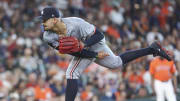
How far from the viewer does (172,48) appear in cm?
1238

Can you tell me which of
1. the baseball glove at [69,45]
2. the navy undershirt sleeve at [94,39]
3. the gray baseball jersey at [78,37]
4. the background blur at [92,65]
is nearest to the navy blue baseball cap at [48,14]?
the gray baseball jersey at [78,37]

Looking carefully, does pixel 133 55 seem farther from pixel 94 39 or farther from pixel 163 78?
pixel 163 78

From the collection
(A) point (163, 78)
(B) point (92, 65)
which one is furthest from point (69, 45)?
(B) point (92, 65)

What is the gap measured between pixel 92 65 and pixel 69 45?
5.53 m

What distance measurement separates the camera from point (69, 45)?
5.55 m

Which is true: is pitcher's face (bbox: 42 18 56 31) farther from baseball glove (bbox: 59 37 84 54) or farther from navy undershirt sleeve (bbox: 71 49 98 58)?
navy undershirt sleeve (bbox: 71 49 98 58)

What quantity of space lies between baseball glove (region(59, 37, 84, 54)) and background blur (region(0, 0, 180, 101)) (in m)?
2.83

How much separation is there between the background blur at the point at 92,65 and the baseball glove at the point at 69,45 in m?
2.83

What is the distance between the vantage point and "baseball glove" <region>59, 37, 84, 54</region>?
5551 mm

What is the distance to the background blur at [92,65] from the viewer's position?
394 inches

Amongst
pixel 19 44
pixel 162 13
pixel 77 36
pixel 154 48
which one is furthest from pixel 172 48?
pixel 77 36

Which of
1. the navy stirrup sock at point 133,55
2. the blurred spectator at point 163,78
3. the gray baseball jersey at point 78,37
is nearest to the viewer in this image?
the gray baseball jersey at point 78,37

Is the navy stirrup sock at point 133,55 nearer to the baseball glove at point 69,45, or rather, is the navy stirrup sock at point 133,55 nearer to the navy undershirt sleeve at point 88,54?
the navy undershirt sleeve at point 88,54

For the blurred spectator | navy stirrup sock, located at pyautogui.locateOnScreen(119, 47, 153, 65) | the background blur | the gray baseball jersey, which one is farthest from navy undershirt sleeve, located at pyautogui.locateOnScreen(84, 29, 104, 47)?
the blurred spectator
